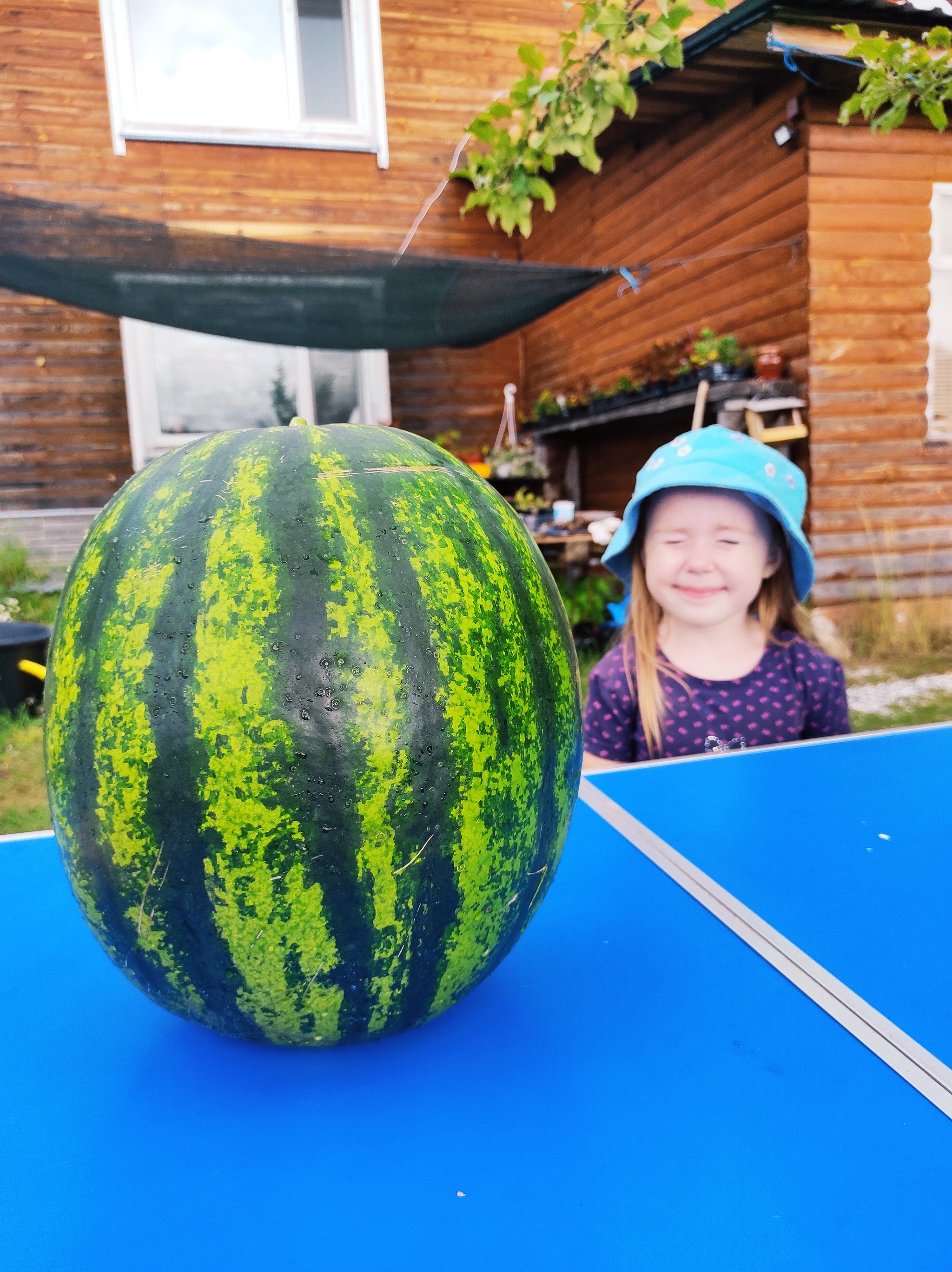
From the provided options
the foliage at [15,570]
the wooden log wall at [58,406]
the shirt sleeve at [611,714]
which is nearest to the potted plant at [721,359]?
the shirt sleeve at [611,714]

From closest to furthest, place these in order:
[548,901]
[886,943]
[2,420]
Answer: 1. [886,943]
2. [548,901]
3. [2,420]

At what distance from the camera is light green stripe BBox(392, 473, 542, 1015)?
741 mm

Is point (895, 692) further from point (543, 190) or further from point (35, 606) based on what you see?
point (35, 606)

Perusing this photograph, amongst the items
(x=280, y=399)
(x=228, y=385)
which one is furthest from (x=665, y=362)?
(x=228, y=385)

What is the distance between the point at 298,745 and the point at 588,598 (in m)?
6.31

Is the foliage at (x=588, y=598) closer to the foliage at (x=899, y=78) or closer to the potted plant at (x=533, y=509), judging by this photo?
the potted plant at (x=533, y=509)

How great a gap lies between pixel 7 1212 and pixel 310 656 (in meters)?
0.51

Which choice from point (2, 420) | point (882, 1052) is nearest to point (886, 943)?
point (882, 1052)

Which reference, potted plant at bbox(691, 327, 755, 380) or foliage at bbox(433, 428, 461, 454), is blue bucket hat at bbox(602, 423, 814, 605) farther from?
foliage at bbox(433, 428, 461, 454)

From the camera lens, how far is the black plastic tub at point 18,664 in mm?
4734

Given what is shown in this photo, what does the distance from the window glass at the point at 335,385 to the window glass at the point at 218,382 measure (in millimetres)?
275

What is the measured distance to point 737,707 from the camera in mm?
2402

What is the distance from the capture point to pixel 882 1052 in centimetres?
82

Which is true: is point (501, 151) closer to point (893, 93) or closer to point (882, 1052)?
point (893, 93)
